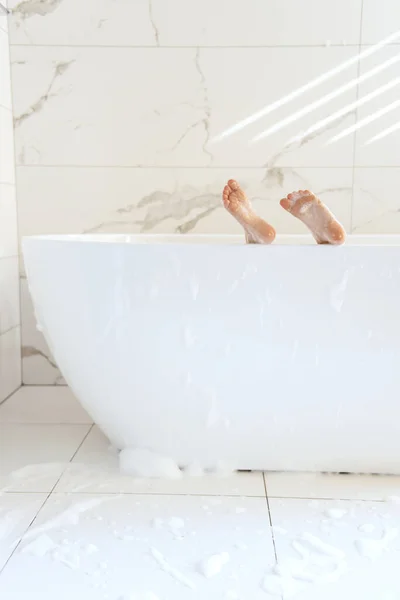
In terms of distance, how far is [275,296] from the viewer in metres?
1.21

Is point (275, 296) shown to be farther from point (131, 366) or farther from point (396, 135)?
point (396, 135)

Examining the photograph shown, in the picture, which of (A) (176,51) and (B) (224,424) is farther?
(A) (176,51)

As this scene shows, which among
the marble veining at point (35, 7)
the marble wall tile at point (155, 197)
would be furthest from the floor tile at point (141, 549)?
the marble veining at point (35, 7)

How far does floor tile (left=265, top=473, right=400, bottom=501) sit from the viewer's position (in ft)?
4.24

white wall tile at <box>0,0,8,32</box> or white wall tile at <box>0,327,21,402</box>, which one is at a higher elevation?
white wall tile at <box>0,0,8,32</box>

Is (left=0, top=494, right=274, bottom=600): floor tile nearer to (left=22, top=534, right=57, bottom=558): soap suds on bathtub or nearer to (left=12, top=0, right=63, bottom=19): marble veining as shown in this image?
(left=22, top=534, right=57, bottom=558): soap suds on bathtub

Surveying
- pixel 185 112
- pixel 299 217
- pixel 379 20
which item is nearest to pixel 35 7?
pixel 185 112

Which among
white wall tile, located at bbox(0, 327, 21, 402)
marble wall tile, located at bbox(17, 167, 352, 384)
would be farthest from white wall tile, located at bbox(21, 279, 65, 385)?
marble wall tile, located at bbox(17, 167, 352, 384)

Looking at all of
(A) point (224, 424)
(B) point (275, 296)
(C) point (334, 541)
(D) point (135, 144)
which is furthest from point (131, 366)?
(D) point (135, 144)

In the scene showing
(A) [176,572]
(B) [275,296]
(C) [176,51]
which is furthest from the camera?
(C) [176,51]

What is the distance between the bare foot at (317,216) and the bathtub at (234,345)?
0.05 meters

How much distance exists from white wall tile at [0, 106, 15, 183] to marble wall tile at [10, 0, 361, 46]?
284 mm

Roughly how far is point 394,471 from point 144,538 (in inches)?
26.1

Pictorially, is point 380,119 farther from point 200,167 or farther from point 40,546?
point 40,546
